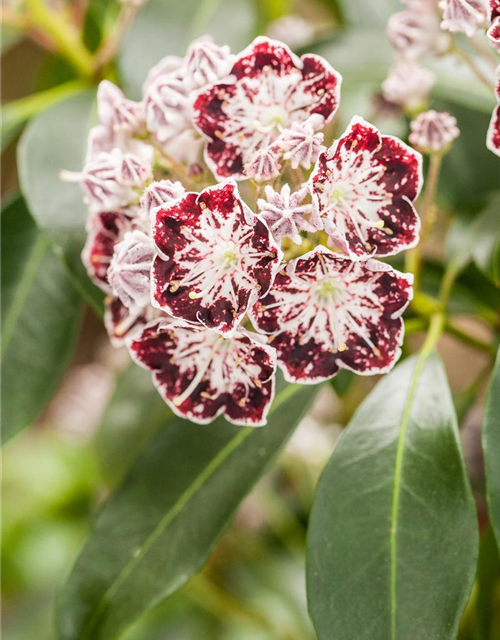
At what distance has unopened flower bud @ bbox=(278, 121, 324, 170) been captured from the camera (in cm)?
58

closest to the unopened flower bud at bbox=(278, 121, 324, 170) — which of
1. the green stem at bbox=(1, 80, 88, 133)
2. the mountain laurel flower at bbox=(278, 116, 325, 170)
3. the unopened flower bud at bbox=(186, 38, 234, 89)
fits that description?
the mountain laurel flower at bbox=(278, 116, 325, 170)

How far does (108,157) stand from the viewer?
2.16 ft

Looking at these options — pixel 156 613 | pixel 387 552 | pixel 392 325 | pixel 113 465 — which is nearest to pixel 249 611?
pixel 156 613

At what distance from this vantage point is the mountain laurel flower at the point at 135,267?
60cm

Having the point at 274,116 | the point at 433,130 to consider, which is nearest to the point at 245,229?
the point at 274,116

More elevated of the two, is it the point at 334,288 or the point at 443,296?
the point at 334,288

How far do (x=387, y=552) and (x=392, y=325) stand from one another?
0.69ft

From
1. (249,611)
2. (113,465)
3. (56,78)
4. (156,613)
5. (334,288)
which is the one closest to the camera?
(334,288)

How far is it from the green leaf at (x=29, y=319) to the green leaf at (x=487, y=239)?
480 millimetres

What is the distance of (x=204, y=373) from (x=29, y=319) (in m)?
0.31

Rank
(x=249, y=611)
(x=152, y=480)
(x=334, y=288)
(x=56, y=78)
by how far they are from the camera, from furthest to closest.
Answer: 1. (x=249, y=611)
2. (x=56, y=78)
3. (x=152, y=480)
4. (x=334, y=288)

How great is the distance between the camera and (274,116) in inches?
26.0

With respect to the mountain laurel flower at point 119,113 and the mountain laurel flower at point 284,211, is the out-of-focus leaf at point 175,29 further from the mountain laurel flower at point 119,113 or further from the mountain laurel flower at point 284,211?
the mountain laurel flower at point 284,211

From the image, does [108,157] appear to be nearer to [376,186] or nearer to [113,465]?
[376,186]
